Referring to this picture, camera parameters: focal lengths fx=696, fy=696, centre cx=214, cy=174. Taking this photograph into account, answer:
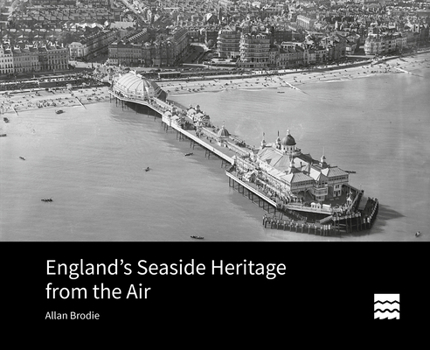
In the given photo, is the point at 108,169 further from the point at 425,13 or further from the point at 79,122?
the point at 425,13

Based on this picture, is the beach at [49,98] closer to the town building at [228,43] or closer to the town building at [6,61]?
the town building at [6,61]

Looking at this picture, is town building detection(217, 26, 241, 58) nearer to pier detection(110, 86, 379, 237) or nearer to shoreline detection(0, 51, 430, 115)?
shoreline detection(0, 51, 430, 115)

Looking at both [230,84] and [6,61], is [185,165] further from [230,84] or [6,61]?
[6,61]

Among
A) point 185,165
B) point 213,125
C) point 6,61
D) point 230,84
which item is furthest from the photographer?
point 6,61

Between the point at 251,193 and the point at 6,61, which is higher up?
the point at 6,61

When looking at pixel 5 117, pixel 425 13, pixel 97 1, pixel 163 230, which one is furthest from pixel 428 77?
pixel 97 1

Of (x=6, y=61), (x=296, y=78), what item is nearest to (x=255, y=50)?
(x=296, y=78)
